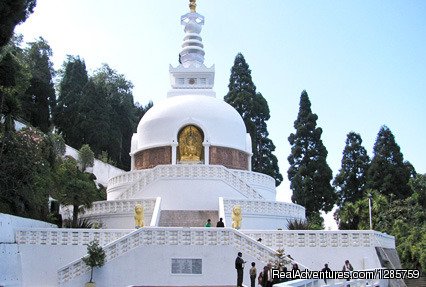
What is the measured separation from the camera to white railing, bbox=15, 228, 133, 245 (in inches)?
732

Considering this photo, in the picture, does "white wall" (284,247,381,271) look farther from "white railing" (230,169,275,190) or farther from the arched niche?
the arched niche

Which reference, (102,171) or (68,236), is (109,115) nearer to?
(102,171)

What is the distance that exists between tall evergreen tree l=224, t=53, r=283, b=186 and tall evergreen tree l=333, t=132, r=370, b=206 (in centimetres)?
563

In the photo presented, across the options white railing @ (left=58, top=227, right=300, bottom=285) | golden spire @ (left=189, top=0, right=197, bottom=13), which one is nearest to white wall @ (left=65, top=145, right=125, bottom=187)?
golden spire @ (left=189, top=0, right=197, bottom=13)

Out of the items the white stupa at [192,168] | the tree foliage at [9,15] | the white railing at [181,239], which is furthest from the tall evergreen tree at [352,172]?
the tree foliage at [9,15]

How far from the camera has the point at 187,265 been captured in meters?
17.7

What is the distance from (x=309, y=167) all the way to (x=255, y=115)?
758cm

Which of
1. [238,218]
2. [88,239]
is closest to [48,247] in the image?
[88,239]

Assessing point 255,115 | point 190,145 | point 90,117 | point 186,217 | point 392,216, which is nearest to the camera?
point 186,217

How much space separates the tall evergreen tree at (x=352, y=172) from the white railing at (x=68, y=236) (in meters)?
26.5

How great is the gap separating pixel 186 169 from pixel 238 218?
231 inches

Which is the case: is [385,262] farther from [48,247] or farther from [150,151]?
[150,151]

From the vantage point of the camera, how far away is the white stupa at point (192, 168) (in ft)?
76.5

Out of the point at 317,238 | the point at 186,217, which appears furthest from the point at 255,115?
the point at 317,238
